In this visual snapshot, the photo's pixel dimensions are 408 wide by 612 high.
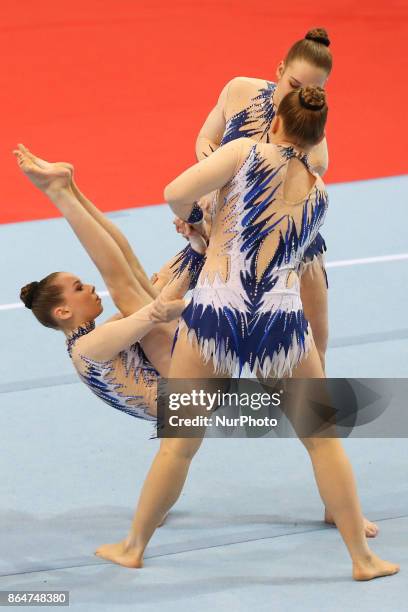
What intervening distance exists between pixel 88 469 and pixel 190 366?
1004 mm

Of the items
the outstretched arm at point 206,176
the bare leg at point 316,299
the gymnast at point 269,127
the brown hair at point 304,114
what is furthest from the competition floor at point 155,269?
the brown hair at point 304,114

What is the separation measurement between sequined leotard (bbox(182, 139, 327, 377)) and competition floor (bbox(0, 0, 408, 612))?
0.68 metres

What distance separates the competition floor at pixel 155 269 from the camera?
3502mm

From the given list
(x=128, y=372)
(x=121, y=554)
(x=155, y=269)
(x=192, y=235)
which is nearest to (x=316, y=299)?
(x=192, y=235)

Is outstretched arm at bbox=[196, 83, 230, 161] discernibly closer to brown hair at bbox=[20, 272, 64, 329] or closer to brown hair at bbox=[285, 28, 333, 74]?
brown hair at bbox=[285, 28, 333, 74]

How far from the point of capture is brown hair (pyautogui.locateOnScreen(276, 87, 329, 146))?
3.03 meters

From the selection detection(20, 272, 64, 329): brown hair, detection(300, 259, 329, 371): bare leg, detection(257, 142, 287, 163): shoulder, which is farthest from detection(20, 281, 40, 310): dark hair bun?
detection(257, 142, 287, 163): shoulder

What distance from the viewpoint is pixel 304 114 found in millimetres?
3049

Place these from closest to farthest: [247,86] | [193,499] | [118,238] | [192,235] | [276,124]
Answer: [276,124]
[192,235]
[247,86]
[118,238]
[193,499]

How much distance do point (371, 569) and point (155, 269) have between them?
273 cm

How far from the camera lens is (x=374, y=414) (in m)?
4.42

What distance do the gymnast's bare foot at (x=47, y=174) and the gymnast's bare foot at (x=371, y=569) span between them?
144 centimetres

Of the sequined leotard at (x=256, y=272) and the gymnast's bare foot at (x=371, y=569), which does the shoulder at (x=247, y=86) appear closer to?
the sequined leotard at (x=256, y=272)

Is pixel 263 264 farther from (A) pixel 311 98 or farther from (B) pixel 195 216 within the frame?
(A) pixel 311 98
